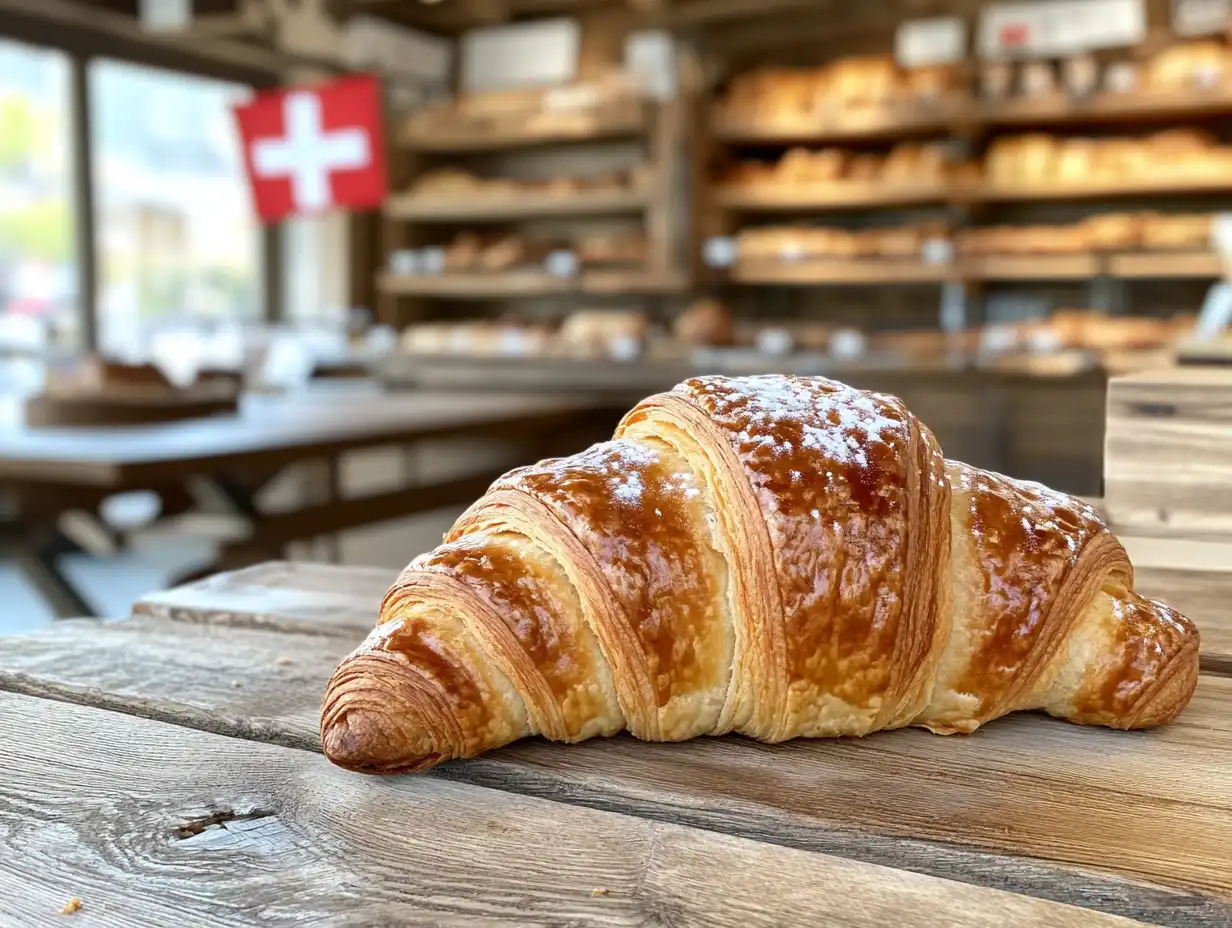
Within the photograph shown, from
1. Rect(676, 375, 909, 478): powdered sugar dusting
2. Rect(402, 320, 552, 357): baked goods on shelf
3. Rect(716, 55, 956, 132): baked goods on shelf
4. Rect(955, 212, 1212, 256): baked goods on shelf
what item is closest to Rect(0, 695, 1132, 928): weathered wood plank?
Rect(676, 375, 909, 478): powdered sugar dusting

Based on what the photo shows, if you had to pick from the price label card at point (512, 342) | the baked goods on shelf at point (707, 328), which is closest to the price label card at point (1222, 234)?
the baked goods on shelf at point (707, 328)

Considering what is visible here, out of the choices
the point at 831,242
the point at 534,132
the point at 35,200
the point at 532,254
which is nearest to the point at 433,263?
the point at 532,254

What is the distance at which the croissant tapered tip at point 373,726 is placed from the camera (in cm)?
60

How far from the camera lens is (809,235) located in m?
5.35

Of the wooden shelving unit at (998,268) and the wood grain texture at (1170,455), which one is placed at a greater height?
the wooden shelving unit at (998,268)

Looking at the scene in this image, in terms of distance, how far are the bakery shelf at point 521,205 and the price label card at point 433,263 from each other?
224 millimetres

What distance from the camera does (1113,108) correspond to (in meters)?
4.79

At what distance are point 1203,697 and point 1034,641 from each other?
0.54 feet

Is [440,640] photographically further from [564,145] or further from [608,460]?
[564,145]

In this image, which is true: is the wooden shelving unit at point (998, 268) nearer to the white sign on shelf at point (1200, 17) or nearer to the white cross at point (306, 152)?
the white sign on shelf at point (1200, 17)

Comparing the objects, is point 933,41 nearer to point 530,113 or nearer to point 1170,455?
point 530,113

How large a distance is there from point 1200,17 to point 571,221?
3259 millimetres

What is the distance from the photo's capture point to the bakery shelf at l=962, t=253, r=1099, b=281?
15.8ft

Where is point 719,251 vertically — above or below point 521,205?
below
